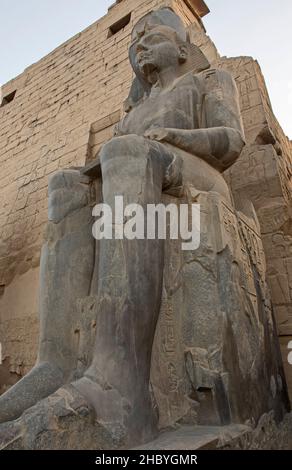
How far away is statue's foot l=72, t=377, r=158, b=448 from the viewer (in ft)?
3.18

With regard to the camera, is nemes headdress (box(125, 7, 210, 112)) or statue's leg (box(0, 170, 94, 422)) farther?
nemes headdress (box(125, 7, 210, 112))

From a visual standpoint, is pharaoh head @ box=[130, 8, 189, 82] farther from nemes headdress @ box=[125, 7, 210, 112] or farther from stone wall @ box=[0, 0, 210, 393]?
stone wall @ box=[0, 0, 210, 393]

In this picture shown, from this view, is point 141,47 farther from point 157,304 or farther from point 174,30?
point 157,304

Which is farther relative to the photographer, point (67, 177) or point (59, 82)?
point (59, 82)

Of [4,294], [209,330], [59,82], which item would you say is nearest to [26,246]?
[4,294]

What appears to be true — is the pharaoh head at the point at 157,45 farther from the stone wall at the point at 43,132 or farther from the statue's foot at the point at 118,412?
the statue's foot at the point at 118,412

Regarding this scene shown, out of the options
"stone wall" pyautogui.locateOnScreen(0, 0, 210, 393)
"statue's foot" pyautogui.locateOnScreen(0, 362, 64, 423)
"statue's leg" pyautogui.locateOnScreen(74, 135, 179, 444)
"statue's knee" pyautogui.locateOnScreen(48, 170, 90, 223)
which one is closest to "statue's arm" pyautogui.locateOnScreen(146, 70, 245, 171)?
"statue's leg" pyautogui.locateOnScreen(74, 135, 179, 444)

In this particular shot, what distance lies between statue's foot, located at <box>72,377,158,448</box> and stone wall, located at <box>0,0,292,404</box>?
124 cm

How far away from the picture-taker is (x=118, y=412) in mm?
998

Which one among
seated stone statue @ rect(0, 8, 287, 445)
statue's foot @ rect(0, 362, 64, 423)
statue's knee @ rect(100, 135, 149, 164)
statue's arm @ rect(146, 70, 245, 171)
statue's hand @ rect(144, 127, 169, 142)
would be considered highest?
statue's arm @ rect(146, 70, 245, 171)

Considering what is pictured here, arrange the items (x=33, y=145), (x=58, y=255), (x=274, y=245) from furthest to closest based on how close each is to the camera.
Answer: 1. (x=33, y=145)
2. (x=274, y=245)
3. (x=58, y=255)

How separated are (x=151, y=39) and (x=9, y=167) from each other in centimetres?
339

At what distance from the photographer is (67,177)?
1.70m
